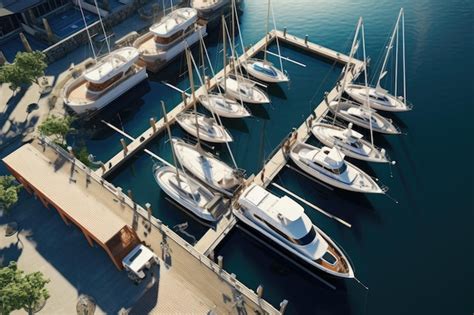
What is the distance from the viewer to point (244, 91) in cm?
5244

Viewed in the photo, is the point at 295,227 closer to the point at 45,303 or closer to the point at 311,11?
the point at 45,303

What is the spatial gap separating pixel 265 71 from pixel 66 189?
105 feet

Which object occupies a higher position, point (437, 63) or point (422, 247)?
point (437, 63)

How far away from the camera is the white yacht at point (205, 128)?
46.7 meters

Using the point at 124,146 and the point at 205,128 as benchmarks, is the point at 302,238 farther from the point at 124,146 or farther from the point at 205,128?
the point at 124,146

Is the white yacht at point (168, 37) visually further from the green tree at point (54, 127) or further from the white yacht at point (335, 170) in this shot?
the white yacht at point (335, 170)

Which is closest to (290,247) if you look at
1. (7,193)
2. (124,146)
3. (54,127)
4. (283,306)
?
(283,306)

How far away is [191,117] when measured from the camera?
49.6 metres

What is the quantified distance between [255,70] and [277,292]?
33.0m

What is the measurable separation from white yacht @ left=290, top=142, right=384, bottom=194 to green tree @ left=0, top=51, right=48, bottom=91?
120 feet

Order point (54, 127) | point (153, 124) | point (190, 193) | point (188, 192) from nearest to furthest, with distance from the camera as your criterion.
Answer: point (190, 193)
point (188, 192)
point (54, 127)
point (153, 124)

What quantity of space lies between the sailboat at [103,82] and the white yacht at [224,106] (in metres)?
11.7

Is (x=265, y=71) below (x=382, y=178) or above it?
above

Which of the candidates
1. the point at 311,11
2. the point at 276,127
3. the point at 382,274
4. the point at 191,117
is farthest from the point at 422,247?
the point at 311,11
